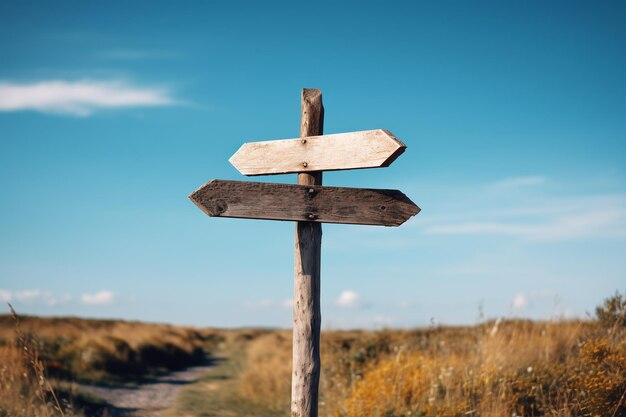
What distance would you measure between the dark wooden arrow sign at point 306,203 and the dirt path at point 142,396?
579 cm

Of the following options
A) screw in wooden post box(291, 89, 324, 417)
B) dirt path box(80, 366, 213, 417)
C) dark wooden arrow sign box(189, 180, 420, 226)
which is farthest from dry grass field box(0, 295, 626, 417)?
dark wooden arrow sign box(189, 180, 420, 226)

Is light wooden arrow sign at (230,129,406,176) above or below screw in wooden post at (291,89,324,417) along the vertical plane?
above

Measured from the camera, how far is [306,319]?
16.3 feet

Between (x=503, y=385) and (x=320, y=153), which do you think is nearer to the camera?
(x=320, y=153)

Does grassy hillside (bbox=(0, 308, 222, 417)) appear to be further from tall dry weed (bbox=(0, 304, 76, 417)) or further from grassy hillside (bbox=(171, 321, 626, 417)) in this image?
grassy hillside (bbox=(171, 321, 626, 417))

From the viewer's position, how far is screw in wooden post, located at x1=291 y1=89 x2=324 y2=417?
16.2 ft

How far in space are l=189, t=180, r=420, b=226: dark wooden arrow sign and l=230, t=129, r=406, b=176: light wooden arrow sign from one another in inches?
10.2

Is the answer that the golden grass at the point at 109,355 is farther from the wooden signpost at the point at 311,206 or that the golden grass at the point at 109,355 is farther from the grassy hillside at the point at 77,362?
the wooden signpost at the point at 311,206

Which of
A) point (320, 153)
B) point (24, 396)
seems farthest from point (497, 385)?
point (24, 396)

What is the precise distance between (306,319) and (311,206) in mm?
1014

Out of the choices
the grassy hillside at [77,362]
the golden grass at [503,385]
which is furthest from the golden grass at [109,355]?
the golden grass at [503,385]

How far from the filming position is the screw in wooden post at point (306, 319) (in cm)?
493

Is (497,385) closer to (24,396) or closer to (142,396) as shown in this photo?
(24,396)

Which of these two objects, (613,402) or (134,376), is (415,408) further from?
(134,376)
